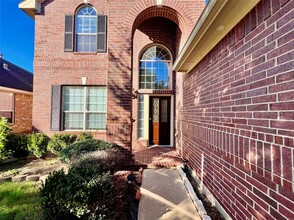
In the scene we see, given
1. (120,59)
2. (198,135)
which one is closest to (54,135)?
(120,59)

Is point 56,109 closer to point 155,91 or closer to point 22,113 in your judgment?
point 22,113

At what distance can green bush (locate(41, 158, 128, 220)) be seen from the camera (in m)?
2.83

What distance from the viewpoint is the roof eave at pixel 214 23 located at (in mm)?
2285

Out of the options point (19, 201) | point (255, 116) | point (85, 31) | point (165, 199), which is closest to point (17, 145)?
point (19, 201)

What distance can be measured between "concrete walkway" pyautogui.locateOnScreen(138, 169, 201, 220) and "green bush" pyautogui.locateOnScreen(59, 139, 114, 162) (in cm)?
151

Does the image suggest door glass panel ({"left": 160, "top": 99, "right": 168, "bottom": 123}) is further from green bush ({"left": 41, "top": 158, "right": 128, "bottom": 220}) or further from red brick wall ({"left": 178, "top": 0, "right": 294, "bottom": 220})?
green bush ({"left": 41, "top": 158, "right": 128, "bottom": 220})

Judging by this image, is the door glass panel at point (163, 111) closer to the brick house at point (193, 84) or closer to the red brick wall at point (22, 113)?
the brick house at point (193, 84)

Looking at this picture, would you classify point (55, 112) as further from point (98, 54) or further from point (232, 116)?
point (232, 116)

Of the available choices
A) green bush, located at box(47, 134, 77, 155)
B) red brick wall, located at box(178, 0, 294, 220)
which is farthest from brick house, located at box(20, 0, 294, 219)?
green bush, located at box(47, 134, 77, 155)

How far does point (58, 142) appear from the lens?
724cm

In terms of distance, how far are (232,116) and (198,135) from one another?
182 cm

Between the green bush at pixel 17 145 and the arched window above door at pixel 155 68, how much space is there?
529 centimetres

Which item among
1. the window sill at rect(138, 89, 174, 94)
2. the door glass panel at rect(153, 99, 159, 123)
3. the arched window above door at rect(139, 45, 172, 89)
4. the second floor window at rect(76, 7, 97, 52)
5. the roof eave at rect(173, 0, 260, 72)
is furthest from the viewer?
the door glass panel at rect(153, 99, 159, 123)

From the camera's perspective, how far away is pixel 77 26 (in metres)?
8.05
